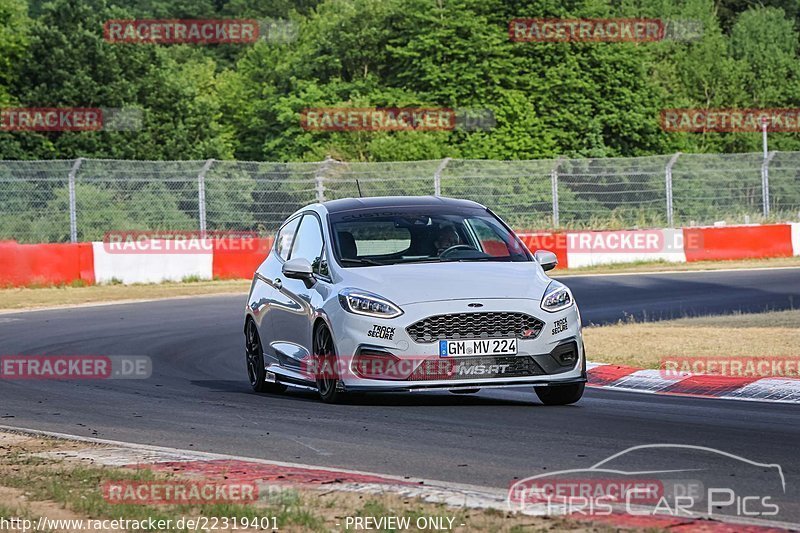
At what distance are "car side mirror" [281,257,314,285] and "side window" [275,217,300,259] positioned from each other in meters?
1.08

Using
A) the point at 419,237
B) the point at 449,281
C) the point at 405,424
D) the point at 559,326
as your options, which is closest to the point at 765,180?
the point at 419,237

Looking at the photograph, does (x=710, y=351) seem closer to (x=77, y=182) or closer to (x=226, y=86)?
(x=77, y=182)

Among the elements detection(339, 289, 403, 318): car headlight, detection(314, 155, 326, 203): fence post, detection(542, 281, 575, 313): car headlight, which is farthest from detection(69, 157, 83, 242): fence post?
detection(542, 281, 575, 313): car headlight

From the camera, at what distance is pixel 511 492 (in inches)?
270

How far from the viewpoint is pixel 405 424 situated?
9781mm

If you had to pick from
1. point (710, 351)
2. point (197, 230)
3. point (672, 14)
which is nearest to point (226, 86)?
point (672, 14)

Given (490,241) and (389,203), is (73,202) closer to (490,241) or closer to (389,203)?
(389,203)

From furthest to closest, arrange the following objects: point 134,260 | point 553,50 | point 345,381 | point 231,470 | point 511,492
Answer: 1. point 553,50
2. point 134,260
3. point 345,381
4. point 231,470
5. point 511,492

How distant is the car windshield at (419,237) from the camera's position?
1141cm

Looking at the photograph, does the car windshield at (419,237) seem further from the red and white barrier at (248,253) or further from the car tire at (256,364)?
the red and white barrier at (248,253)

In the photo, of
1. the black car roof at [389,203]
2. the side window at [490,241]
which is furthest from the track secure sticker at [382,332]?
the black car roof at [389,203]

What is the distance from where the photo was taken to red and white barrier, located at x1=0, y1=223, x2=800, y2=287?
29.0 m

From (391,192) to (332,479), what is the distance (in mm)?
25896

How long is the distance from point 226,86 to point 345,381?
6708cm
